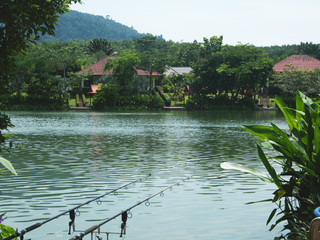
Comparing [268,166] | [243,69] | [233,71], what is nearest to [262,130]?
[268,166]

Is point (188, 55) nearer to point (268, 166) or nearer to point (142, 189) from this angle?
point (142, 189)

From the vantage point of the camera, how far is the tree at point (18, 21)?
24.8ft

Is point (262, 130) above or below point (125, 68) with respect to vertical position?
below

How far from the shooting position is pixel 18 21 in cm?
778

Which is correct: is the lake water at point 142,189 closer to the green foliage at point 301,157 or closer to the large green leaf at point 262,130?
the green foliage at point 301,157

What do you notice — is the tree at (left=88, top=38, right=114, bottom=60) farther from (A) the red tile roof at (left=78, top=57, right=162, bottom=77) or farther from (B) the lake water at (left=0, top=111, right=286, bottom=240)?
(B) the lake water at (left=0, top=111, right=286, bottom=240)

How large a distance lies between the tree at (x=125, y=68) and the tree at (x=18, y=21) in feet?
227

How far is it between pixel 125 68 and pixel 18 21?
231ft

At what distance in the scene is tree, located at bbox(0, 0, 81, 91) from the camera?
A: 24.8 feet

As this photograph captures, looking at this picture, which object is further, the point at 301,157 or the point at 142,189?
the point at 142,189

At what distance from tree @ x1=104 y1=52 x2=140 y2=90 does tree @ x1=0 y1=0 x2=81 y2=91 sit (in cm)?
6922

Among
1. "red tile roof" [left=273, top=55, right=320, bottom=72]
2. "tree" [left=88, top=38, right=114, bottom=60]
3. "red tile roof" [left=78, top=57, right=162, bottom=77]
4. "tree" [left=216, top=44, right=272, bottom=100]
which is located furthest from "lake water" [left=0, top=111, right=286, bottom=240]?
"tree" [left=88, top=38, right=114, bottom=60]

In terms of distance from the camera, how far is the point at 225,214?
1252 centimetres

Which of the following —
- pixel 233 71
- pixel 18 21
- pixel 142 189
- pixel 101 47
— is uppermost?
pixel 101 47
